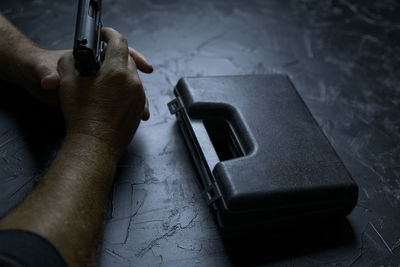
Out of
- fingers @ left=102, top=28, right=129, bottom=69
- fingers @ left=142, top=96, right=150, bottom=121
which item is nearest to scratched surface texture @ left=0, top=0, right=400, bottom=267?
fingers @ left=142, top=96, right=150, bottom=121

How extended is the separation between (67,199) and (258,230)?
0.29 m

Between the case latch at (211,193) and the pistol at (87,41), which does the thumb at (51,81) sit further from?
the case latch at (211,193)

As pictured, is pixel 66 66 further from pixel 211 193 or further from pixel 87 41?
pixel 211 193

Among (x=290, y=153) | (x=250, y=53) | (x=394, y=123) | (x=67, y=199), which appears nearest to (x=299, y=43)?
(x=250, y=53)

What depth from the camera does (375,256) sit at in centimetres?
59

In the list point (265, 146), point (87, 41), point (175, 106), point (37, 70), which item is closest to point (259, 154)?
point (265, 146)

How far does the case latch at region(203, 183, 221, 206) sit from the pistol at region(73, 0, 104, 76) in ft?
0.87

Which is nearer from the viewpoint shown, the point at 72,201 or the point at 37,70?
the point at 72,201

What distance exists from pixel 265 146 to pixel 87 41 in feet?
1.06

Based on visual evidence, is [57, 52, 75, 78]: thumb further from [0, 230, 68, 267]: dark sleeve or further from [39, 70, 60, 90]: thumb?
[0, 230, 68, 267]: dark sleeve

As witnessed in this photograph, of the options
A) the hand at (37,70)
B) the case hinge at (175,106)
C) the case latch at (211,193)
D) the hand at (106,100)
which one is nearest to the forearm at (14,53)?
the hand at (37,70)

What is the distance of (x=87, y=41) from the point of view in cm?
58

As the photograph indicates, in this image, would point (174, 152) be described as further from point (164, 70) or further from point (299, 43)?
point (299, 43)

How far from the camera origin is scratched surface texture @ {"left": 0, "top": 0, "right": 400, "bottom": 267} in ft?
1.90
